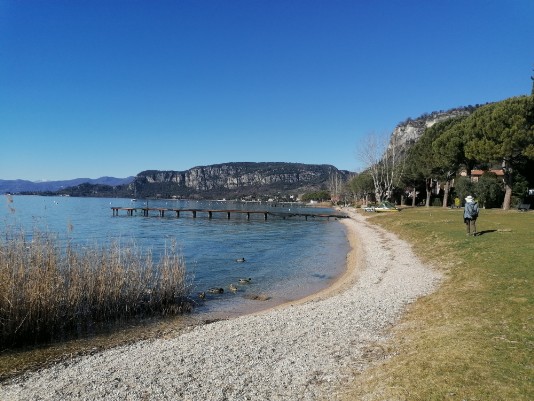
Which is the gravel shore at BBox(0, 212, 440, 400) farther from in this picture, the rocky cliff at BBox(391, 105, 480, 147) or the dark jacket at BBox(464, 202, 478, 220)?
the rocky cliff at BBox(391, 105, 480, 147)

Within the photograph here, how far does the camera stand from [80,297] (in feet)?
39.8

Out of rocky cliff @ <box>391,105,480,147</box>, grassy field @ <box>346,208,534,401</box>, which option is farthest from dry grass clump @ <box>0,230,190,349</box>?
rocky cliff @ <box>391,105,480,147</box>

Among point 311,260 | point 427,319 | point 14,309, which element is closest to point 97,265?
point 14,309

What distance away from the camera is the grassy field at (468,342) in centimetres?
566

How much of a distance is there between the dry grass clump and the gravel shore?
249 centimetres

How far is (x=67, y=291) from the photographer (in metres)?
11.8

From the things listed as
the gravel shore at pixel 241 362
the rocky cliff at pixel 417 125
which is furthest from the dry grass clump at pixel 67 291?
the rocky cliff at pixel 417 125

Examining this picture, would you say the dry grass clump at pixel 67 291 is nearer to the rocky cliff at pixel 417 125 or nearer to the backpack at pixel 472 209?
the backpack at pixel 472 209

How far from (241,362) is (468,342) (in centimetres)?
437

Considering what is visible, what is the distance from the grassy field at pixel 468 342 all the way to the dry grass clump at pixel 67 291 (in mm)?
8386

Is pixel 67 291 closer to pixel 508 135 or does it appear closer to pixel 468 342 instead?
pixel 468 342

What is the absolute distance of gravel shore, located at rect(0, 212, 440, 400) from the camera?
663 centimetres

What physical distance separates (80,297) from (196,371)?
6.49m

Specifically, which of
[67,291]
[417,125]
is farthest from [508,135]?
[417,125]
